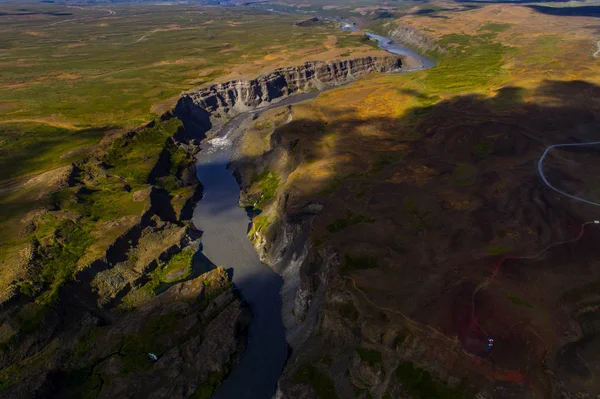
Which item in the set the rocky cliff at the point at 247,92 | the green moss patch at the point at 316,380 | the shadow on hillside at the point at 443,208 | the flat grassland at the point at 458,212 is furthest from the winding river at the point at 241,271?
the rocky cliff at the point at 247,92

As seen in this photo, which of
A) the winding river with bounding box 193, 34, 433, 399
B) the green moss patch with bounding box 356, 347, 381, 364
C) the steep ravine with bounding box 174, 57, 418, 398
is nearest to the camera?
the green moss patch with bounding box 356, 347, 381, 364

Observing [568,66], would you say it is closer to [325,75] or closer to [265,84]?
[325,75]

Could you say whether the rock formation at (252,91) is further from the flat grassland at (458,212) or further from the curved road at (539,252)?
the curved road at (539,252)

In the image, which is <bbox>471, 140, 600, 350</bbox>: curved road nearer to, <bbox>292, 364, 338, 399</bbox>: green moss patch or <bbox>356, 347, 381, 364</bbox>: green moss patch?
<bbox>356, 347, 381, 364</bbox>: green moss patch

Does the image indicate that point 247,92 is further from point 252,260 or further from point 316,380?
point 316,380

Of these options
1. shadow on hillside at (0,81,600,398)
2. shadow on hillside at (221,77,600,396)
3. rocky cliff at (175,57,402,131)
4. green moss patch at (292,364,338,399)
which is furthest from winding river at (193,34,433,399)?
rocky cliff at (175,57,402,131)
